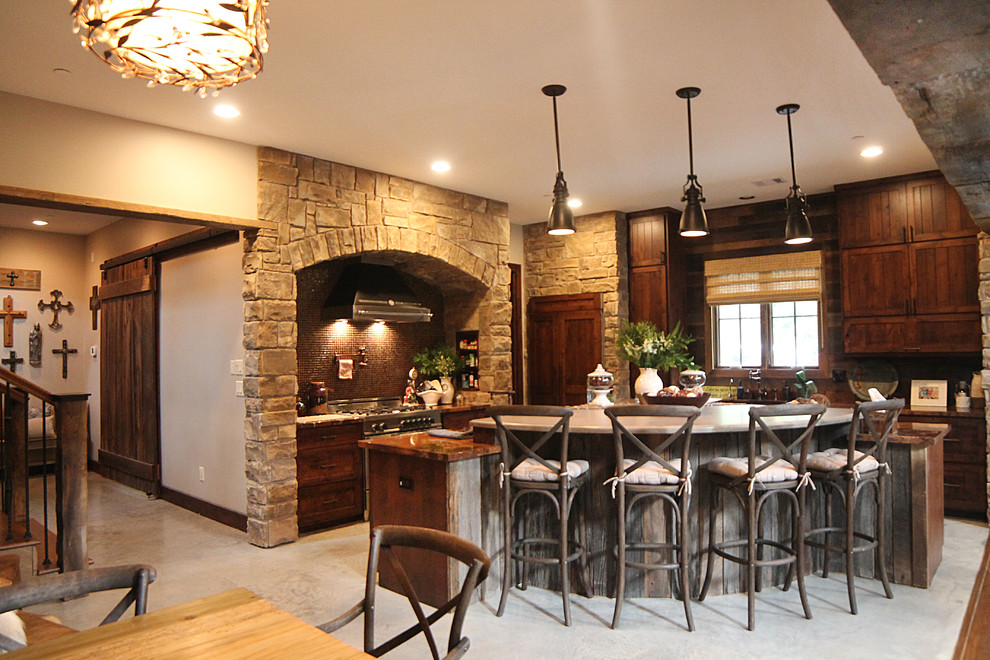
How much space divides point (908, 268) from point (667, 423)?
142 inches

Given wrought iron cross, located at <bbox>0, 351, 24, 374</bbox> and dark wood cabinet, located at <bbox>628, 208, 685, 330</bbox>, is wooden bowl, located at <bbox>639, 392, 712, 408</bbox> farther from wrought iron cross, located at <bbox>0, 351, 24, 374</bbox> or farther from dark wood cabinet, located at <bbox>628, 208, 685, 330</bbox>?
wrought iron cross, located at <bbox>0, 351, 24, 374</bbox>

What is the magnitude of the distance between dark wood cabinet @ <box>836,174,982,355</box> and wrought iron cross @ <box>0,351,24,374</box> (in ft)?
29.3

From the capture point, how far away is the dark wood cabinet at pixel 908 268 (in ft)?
18.0

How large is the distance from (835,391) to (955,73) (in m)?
5.03

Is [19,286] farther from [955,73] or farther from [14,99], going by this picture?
[955,73]

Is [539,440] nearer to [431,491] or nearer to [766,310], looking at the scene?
[431,491]

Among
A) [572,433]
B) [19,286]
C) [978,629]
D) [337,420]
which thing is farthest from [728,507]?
[19,286]

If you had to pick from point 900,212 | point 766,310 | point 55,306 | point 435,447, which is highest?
point 900,212

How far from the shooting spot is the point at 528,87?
3.86 m

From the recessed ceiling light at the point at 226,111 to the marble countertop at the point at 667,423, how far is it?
7.96 feet

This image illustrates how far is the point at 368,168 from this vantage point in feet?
17.9

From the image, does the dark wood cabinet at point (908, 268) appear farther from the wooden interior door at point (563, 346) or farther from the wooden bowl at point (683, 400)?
the wooden bowl at point (683, 400)

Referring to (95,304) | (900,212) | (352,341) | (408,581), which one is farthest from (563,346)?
(408,581)

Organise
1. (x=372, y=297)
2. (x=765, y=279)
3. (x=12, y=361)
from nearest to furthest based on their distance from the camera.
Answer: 1. (x=372, y=297)
2. (x=765, y=279)
3. (x=12, y=361)
